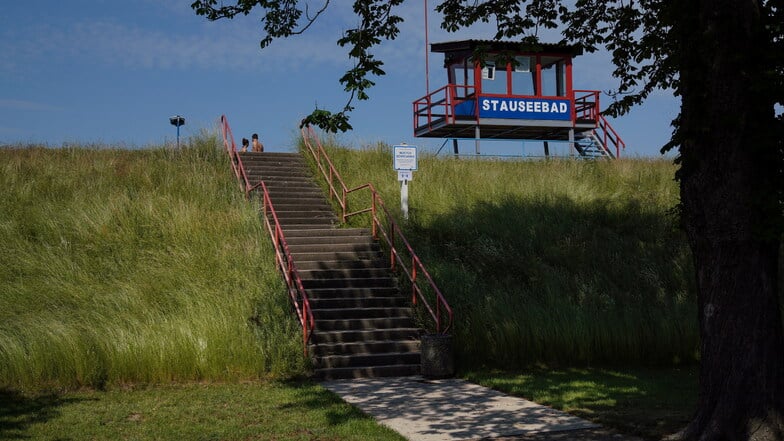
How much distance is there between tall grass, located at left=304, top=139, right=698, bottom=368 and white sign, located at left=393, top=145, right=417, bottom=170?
61.1 inches

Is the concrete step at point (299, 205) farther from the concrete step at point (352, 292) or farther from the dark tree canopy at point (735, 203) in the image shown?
the dark tree canopy at point (735, 203)

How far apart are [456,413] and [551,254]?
9764mm

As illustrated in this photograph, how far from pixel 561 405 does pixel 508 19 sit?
635cm

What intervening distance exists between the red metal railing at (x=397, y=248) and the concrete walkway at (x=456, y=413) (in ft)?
6.26

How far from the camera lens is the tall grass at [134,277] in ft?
43.3

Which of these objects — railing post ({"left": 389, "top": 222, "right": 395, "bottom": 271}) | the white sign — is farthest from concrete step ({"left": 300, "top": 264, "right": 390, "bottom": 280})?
the white sign

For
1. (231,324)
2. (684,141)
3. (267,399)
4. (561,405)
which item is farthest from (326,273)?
(684,141)

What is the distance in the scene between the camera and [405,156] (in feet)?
69.0

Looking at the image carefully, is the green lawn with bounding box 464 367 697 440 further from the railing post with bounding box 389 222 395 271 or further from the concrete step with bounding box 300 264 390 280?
the railing post with bounding box 389 222 395 271

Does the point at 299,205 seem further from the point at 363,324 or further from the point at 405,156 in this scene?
the point at 363,324

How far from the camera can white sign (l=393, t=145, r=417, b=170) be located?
20.9m

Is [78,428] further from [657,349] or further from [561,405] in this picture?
[657,349]

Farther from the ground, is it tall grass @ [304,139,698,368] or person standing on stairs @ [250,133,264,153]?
person standing on stairs @ [250,133,264,153]

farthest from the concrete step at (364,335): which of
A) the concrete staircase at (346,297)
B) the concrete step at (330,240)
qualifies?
the concrete step at (330,240)
